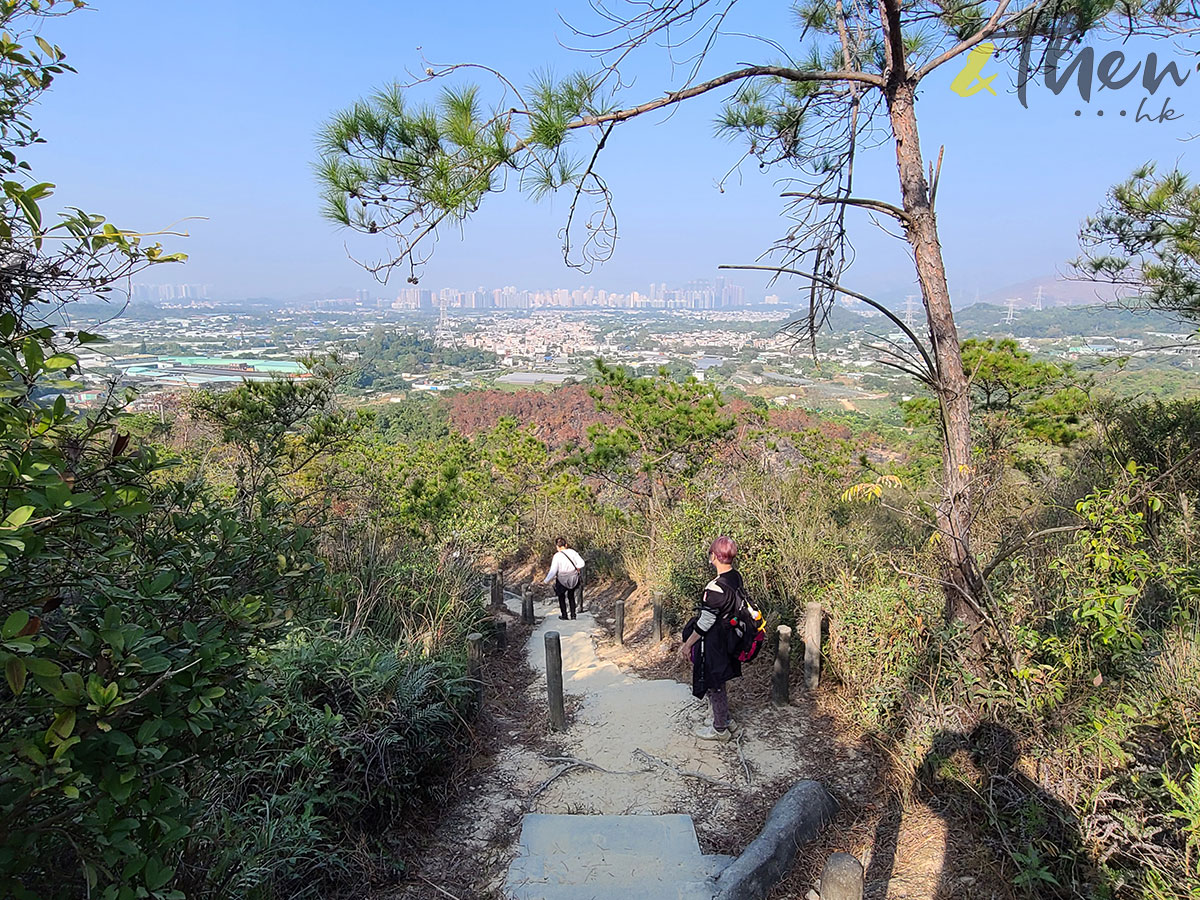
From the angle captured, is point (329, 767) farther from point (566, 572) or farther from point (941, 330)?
point (566, 572)

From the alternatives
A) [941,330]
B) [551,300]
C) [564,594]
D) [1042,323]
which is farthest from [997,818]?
[551,300]

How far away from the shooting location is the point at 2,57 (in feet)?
4.84

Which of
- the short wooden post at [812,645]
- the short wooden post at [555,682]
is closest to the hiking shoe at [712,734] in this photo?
the short wooden post at [812,645]

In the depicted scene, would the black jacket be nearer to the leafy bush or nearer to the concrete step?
the concrete step

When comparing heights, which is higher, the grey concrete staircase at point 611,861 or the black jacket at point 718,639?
the black jacket at point 718,639

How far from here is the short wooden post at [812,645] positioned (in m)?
4.50

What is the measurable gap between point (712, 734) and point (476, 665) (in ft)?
5.86

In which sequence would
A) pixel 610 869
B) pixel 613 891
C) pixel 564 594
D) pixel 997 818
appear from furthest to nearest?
1. pixel 564 594
2. pixel 610 869
3. pixel 613 891
4. pixel 997 818

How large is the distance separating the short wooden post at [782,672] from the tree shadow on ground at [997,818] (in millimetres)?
1214

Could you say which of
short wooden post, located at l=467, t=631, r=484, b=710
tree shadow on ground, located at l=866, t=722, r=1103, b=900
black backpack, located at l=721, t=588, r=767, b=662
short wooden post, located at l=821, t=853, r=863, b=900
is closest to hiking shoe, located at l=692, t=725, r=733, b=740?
black backpack, located at l=721, t=588, r=767, b=662

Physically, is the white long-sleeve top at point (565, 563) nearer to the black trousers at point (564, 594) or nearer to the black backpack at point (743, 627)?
the black trousers at point (564, 594)

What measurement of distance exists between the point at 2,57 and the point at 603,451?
9.49 metres

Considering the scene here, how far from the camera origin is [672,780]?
3.85 metres

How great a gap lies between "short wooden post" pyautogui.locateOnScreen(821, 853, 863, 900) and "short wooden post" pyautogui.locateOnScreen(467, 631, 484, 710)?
305 cm
